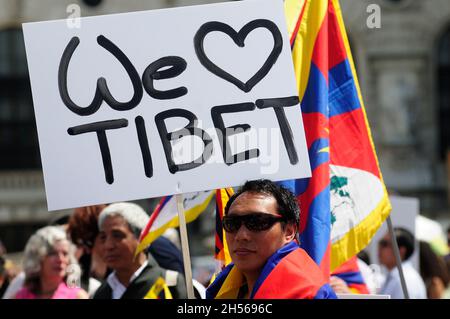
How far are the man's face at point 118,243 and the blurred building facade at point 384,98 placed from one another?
17296 mm

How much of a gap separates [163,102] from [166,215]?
1272mm

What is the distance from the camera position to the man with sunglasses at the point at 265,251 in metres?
2.96

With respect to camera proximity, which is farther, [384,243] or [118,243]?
[384,243]

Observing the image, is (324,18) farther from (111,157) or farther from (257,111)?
(111,157)

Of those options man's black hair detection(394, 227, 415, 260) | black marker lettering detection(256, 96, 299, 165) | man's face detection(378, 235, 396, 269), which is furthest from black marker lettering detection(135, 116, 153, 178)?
man's black hair detection(394, 227, 415, 260)

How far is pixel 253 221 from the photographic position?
10.4 feet

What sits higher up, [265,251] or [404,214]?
[265,251]

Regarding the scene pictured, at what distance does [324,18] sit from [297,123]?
0.96 metres

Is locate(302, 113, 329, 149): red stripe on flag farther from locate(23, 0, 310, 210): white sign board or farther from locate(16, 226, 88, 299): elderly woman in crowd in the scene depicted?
locate(16, 226, 88, 299): elderly woman in crowd

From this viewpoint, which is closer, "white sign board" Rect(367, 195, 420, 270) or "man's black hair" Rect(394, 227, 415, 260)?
"man's black hair" Rect(394, 227, 415, 260)

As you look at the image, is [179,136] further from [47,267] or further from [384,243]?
[384,243]

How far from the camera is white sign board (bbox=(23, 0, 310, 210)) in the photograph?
377 centimetres

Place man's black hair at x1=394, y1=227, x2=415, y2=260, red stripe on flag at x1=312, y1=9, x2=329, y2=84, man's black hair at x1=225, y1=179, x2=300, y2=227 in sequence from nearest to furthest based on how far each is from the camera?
man's black hair at x1=225, y1=179, x2=300, y2=227
red stripe on flag at x1=312, y1=9, x2=329, y2=84
man's black hair at x1=394, y1=227, x2=415, y2=260

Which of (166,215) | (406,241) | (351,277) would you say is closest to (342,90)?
(166,215)
